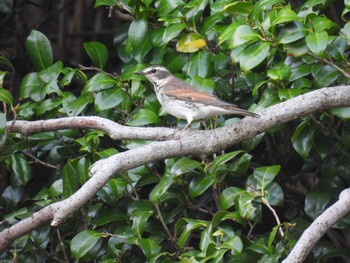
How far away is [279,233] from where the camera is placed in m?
Answer: 5.41

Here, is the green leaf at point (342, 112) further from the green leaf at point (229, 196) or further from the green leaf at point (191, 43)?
the green leaf at point (191, 43)

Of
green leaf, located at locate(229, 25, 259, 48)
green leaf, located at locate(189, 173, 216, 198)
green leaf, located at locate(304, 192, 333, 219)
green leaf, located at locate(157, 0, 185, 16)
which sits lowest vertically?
green leaf, located at locate(304, 192, 333, 219)

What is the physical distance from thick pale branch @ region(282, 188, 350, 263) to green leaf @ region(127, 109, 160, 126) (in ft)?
4.72

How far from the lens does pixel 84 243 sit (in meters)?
5.53

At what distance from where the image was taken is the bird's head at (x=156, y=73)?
5.98m

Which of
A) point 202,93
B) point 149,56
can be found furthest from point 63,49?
point 202,93

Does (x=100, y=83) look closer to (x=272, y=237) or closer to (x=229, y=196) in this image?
(x=229, y=196)

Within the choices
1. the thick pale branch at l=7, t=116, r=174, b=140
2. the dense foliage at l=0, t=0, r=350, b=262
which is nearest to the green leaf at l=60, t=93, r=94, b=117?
the dense foliage at l=0, t=0, r=350, b=262

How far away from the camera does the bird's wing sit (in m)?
5.66

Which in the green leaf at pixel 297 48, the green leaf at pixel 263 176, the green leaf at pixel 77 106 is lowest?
the green leaf at pixel 77 106

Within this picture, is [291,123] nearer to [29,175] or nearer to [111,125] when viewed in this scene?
[111,125]

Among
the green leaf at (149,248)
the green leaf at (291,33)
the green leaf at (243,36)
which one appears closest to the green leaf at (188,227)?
the green leaf at (149,248)

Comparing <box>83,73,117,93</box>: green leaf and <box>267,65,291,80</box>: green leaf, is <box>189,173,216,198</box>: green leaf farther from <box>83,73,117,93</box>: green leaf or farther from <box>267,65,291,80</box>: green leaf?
<box>83,73,117,93</box>: green leaf

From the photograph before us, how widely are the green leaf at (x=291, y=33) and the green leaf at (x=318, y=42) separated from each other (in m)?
0.10
